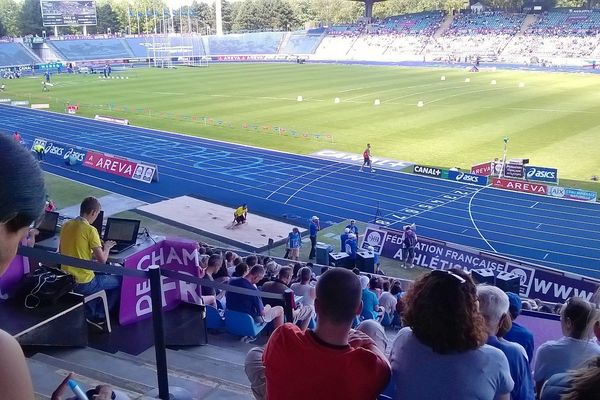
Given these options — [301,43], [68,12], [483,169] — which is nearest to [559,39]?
[301,43]

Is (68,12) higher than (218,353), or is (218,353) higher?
(68,12)

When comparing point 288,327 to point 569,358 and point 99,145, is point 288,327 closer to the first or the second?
point 569,358

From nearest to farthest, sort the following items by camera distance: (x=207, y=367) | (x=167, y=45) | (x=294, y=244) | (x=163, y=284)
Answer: (x=207, y=367) < (x=163, y=284) < (x=294, y=244) < (x=167, y=45)

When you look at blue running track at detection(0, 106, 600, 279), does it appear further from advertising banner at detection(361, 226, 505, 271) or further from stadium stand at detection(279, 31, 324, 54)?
stadium stand at detection(279, 31, 324, 54)

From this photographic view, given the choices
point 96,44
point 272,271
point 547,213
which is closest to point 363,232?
point 547,213

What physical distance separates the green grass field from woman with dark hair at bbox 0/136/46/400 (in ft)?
79.3

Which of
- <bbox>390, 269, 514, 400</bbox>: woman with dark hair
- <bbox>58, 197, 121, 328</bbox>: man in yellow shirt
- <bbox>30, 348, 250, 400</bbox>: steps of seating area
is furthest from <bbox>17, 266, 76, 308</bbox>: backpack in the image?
<bbox>390, 269, 514, 400</bbox>: woman with dark hair

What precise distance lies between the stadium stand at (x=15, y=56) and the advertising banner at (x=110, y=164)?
2254 inches

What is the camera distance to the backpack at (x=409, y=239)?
15961 millimetres

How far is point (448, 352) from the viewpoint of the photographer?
296cm

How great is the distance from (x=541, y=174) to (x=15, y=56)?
73985 millimetres

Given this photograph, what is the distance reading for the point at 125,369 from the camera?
5.01 meters

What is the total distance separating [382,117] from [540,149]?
11.0 m

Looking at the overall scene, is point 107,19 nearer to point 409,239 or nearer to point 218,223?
point 218,223
